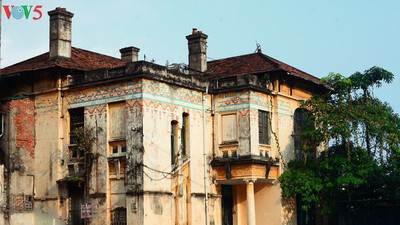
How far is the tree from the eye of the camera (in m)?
35.0

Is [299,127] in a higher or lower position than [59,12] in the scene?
lower

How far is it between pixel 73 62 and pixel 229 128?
792 cm

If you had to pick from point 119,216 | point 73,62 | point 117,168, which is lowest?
point 119,216

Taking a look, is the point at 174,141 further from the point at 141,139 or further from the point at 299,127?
the point at 299,127

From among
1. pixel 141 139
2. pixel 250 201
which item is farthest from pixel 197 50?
pixel 141 139

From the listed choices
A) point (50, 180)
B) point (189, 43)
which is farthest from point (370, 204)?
point (50, 180)

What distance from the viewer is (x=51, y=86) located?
33.6 m

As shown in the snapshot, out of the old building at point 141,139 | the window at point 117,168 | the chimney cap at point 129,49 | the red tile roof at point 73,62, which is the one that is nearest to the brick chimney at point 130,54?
the chimney cap at point 129,49

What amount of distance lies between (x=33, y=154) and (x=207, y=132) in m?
8.13

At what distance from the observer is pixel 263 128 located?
3553cm

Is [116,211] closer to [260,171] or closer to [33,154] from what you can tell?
[33,154]

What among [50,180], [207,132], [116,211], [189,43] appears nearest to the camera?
[116,211]

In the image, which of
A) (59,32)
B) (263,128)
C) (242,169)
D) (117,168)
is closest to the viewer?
(117,168)

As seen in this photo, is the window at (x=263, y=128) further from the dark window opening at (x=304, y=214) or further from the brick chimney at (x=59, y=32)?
the brick chimney at (x=59, y=32)
